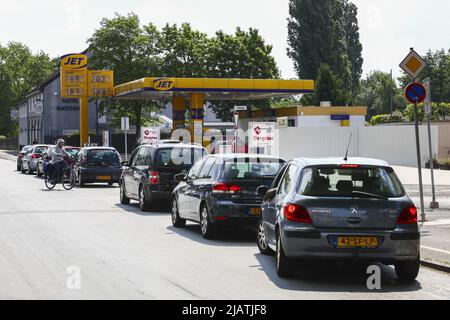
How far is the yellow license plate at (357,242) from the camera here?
1016cm

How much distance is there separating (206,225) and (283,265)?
4.95 meters

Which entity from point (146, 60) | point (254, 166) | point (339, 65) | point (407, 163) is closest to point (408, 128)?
point (407, 163)

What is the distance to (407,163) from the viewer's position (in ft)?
163

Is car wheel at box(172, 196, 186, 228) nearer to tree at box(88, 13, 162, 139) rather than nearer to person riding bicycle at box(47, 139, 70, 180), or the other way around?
person riding bicycle at box(47, 139, 70, 180)

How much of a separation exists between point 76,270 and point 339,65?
89.0 meters

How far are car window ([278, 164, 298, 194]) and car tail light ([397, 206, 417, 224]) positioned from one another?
4.53 feet

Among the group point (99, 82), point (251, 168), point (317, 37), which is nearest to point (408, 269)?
→ point (251, 168)

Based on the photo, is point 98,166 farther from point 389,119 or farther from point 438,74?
point 438,74

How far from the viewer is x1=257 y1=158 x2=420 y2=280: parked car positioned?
1016 cm

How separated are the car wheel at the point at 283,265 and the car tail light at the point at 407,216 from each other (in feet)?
4.49

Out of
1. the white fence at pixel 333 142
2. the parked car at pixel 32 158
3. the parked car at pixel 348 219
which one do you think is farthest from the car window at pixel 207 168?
the white fence at pixel 333 142

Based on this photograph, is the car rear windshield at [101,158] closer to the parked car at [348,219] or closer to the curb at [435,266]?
Result: the curb at [435,266]
